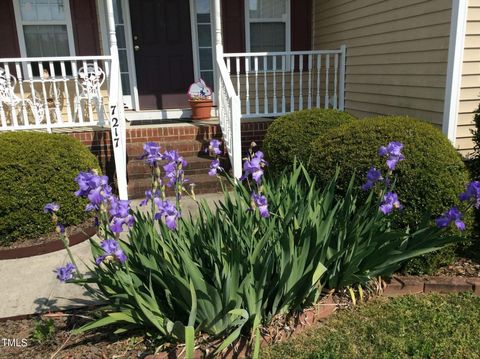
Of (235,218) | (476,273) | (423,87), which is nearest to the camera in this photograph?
(235,218)

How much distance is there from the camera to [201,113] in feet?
23.1

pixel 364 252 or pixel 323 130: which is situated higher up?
A: pixel 323 130

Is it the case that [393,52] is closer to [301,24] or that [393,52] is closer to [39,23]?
[301,24]

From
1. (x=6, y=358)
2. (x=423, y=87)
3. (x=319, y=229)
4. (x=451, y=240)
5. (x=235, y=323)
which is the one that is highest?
(x=423, y=87)

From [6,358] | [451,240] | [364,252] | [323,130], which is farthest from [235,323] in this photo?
[323,130]

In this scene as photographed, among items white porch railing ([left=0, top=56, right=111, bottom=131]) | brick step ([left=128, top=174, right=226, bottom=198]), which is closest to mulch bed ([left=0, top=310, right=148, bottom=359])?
brick step ([left=128, top=174, right=226, bottom=198])

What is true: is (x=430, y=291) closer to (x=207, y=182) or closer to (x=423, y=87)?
(x=423, y=87)

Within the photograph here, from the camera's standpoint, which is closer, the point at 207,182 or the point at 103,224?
the point at 103,224

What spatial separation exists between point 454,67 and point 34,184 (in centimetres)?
442

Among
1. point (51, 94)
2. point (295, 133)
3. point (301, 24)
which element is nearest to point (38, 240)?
point (295, 133)

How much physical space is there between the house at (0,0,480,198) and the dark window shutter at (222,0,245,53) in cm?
2

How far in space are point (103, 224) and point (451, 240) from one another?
7.16 ft

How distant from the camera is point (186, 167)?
590 centimetres

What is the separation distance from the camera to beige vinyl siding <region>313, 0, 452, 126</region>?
15.4ft
